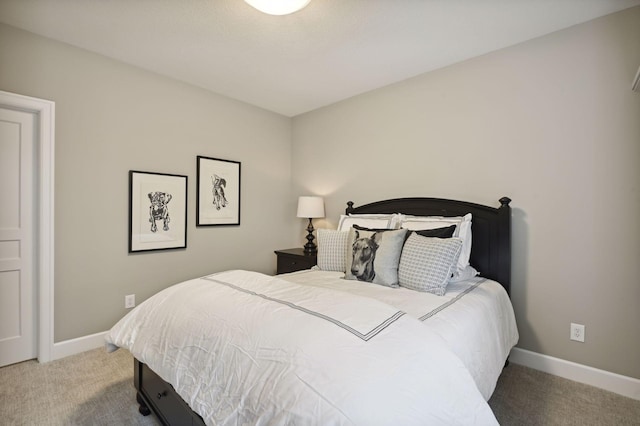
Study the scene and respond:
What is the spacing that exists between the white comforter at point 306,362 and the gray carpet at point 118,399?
0.61 metres

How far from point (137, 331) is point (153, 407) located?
45 centimetres

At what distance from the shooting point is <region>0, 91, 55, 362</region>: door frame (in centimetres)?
235

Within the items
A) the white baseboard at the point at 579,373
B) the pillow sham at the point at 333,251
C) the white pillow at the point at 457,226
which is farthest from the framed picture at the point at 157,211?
the white baseboard at the point at 579,373

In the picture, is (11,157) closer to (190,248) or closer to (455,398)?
(190,248)

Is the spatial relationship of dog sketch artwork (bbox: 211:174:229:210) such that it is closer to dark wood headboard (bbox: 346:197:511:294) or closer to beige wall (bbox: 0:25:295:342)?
beige wall (bbox: 0:25:295:342)

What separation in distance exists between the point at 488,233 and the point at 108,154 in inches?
130

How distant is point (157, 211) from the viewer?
2992 mm

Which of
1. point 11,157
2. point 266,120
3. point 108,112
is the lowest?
point 11,157

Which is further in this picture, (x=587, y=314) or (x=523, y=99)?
(x=523, y=99)

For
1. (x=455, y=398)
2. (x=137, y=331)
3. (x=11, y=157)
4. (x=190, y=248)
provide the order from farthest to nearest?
(x=190, y=248)
(x=11, y=157)
(x=137, y=331)
(x=455, y=398)

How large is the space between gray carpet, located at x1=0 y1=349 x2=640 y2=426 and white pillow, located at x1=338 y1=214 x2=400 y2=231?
1.41 meters

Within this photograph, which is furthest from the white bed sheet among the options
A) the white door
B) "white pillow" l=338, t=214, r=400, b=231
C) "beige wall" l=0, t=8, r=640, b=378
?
the white door

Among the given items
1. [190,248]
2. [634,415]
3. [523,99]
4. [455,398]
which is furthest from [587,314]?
[190,248]

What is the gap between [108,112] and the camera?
2.68 m
